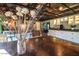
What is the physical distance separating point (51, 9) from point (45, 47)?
65 cm

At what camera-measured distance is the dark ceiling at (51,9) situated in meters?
2.70

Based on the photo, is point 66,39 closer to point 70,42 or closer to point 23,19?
point 70,42

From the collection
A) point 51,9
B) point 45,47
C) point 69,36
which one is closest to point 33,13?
point 51,9

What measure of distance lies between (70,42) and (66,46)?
97 millimetres

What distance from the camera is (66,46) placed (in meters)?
2.72

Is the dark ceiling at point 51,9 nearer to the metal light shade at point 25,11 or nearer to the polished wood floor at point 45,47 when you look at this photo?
the metal light shade at point 25,11

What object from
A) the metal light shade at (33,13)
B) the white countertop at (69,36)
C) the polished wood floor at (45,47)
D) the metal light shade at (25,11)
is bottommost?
the polished wood floor at (45,47)


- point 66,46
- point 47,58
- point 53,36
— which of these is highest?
point 53,36

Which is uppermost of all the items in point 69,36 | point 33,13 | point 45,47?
point 33,13

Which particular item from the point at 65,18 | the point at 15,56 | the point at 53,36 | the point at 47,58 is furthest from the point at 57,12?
the point at 15,56

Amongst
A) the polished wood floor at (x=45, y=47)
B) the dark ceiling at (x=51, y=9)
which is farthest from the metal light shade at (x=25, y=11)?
the polished wood floor at (x=45, y=47)

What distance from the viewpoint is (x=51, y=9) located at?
2.73 meters

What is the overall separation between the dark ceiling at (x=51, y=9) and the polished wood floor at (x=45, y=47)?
1.21ft

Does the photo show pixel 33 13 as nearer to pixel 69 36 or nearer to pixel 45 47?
pixel 45 47
